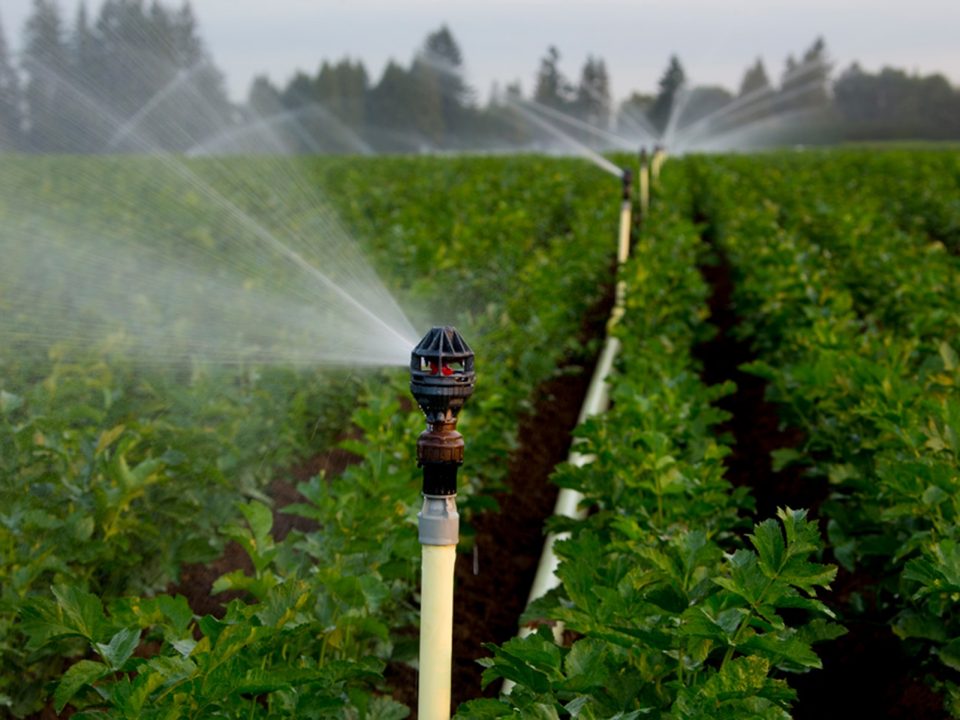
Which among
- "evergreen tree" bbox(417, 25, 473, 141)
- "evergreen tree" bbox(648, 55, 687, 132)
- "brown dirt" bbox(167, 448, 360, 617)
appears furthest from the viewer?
A: "evergreen tree" bbox(648, 55, 687, 132)

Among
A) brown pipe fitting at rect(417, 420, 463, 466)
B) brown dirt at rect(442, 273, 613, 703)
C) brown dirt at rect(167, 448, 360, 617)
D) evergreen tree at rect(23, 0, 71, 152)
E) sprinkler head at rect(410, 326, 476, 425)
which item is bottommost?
brown dirt at rect(442, 273, 613, 703)

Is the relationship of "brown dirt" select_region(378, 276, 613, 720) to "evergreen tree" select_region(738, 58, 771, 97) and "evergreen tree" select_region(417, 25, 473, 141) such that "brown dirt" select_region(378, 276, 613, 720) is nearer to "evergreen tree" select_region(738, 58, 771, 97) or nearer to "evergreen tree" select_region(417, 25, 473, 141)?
"evergreen tree" select_region(417, 25, 473, 141)

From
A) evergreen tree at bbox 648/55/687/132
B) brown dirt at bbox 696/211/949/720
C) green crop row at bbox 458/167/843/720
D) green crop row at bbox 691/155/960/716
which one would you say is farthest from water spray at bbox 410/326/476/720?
evergreen tree at bbox 648/55/687/132

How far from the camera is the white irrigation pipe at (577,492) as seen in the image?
4.27 metres

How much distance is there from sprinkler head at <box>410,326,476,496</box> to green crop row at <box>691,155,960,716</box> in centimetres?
108

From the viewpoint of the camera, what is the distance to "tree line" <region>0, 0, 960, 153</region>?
7293mm

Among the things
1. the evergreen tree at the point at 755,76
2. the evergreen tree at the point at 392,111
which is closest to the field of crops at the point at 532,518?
the evergreen tree at the point at 392,111

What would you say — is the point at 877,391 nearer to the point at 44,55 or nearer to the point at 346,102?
the point at 44,55

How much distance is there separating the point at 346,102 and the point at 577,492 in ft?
98.6

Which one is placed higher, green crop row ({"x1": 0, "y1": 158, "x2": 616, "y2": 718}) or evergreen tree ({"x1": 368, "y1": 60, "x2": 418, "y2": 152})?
evergreen tree ({"x1": 368, "y1": 60, "x2": 418, "y2": 152})

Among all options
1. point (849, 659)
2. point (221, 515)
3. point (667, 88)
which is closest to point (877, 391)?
point (849, 659)

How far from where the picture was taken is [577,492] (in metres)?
5.08

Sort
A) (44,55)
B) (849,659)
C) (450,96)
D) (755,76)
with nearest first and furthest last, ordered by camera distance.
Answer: (849,659), (44,55), (450,96), (755,76)

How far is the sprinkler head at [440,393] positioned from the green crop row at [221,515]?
381 millimetres
